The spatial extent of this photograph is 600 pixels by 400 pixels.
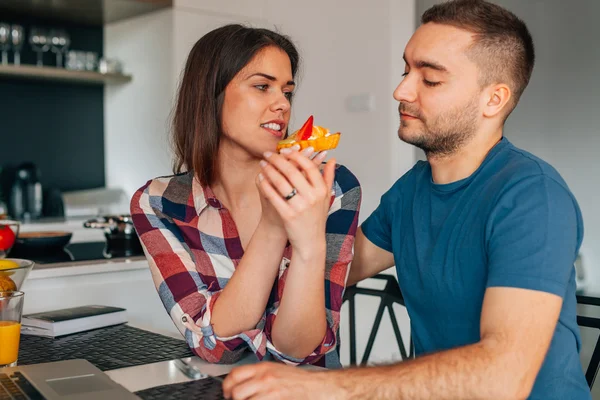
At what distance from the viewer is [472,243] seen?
1.22 meters

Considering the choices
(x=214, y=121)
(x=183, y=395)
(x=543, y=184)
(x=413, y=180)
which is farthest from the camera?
(x=214, y=121)

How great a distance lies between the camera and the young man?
0.99m

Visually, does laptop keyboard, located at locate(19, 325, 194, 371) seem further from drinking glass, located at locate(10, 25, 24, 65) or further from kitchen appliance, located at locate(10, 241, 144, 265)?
drinking glass, located at locate(10, 25, 24, 65)

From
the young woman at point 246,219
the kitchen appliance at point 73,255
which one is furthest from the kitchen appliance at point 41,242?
the young woman at point 246,219

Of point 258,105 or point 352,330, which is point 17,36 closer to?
point 258,105

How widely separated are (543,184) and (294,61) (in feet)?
2.68

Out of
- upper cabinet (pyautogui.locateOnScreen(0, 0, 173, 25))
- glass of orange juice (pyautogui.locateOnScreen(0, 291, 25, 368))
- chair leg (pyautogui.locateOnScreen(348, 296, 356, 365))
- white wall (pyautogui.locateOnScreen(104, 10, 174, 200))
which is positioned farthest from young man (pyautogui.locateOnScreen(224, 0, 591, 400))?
upper cabinet (pyautogui.locateOnScreen(0, 0, 173, 25))

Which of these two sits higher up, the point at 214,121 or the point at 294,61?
the point at 294,61

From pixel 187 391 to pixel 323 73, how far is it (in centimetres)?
297

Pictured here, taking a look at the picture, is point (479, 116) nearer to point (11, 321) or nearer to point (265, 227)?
point (265, 227)

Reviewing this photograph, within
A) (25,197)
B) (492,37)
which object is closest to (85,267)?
(492,37)

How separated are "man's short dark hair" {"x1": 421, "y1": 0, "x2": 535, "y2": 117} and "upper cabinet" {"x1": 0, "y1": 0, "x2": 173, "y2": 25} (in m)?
2.66

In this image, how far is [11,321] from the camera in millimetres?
1167

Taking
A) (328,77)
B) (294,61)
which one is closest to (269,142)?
Result: (294,61)
